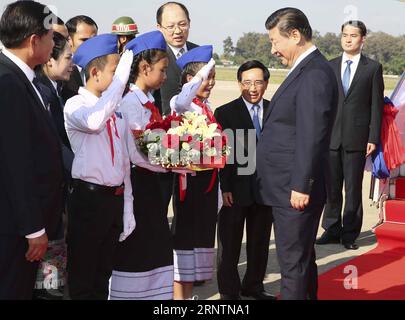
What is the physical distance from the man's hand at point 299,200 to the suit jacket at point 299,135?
0.08 ft

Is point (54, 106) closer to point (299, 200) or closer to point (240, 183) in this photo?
point (240, 183)

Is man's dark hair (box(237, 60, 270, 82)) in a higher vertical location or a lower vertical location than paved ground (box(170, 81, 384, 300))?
higher

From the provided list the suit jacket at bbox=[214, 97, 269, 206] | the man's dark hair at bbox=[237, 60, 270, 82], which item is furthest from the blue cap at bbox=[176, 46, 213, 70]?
the suit jacket at bbox=[214, 97, 269, 206]

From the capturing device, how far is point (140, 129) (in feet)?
12.8

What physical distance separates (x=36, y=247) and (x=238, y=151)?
2085 mm

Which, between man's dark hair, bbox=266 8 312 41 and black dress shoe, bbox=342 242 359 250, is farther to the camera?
black dress shoe, bbox=342 242 359 250

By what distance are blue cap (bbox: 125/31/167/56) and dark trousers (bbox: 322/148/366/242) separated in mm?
3114

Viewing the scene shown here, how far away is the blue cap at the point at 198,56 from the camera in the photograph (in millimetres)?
4715

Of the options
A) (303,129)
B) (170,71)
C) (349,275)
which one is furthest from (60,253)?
(349,275)

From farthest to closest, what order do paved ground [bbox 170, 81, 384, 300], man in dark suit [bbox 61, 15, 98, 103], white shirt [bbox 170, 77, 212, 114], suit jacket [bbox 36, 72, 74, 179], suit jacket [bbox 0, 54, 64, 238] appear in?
man in dark suit [bbox 61, 15, 98, 103], paved ground [bbox 170, 81, 384, 300], white shirt [bbox 170, 77, 212, 114], suit jacket [bbox 36, 72, 74, 179], suit jacket [bbox 0, 54, 64, 238]

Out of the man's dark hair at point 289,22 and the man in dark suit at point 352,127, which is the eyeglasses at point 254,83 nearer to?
the man's dark hair at point 289,22

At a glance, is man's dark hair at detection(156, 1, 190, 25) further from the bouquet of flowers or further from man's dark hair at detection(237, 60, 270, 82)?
the bouquet of flowers

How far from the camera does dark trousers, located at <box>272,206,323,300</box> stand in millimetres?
3967

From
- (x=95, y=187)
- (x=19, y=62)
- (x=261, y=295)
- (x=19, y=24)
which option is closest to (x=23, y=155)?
(x=19, y=62)
